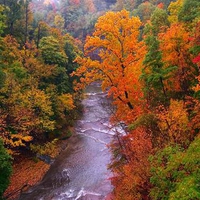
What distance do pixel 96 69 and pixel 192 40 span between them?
322 inches

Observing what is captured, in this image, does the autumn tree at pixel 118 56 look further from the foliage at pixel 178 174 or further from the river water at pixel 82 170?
the foliage at pixel 178 174

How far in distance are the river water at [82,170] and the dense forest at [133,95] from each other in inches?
A: 86.9

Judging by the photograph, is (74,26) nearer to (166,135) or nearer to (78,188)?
(78,188)

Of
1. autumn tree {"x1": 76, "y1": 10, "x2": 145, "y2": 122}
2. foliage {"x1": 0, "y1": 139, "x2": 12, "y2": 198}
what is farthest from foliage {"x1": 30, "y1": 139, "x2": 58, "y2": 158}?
autumn tree {"x1": 76, "y1": 10, "x2": 145, "y2": 122}

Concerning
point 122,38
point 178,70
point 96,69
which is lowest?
point 178,70

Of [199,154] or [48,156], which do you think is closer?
[199,154]

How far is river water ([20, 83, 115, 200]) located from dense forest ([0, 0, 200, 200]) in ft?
7.25

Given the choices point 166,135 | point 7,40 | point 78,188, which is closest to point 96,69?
point 166,135

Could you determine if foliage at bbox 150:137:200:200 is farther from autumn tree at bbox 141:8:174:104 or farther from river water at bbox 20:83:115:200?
river water at bbox 20:83:115:200

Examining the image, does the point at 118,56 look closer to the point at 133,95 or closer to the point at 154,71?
the point at 133,95

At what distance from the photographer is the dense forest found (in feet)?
45.3

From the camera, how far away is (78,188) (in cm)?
2469

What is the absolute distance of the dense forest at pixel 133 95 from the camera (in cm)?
1381

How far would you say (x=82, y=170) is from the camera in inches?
1091
